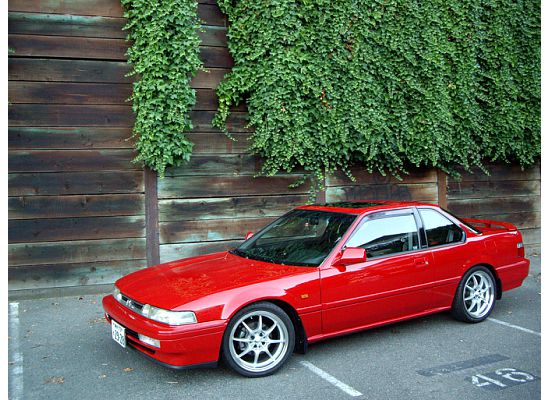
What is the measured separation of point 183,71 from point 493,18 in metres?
5.74

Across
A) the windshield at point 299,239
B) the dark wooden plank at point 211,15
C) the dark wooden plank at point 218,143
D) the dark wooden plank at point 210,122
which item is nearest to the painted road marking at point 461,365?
the windshield at point 299,239

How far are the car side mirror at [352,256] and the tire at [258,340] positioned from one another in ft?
2.41

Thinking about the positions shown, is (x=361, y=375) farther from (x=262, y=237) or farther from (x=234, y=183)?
(x=234, y=183)

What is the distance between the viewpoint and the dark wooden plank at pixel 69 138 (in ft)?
22.2

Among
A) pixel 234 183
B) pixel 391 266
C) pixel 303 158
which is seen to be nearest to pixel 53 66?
pixel 234 183

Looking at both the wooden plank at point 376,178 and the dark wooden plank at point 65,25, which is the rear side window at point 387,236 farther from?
the dark wooden plank at point 65,25

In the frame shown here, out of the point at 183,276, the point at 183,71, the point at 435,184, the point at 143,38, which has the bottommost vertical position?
the point at 183,276

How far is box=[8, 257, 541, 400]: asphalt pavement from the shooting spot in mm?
3947

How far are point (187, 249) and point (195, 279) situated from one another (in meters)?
3.09

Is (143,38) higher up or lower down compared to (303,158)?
higher up

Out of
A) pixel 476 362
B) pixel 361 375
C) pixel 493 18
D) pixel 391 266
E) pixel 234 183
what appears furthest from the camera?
pixel 493 18

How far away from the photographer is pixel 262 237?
5.51 m

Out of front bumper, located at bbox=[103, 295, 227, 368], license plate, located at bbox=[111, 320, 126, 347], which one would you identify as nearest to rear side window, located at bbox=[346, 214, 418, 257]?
front bumper, located at bbox=[103, 295, 227, 368]

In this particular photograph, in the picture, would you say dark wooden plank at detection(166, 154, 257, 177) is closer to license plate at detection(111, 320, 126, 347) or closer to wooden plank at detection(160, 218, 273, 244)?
wooden plank at detection(160, 218, 273, 244)
